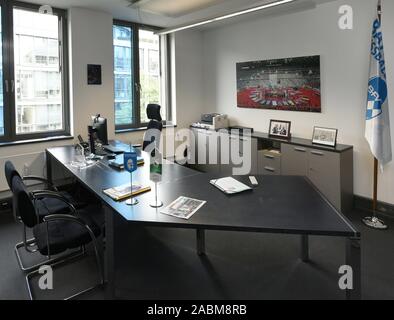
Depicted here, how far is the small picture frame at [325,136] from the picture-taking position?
4.18m

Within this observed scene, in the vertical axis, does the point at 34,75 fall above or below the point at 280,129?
above

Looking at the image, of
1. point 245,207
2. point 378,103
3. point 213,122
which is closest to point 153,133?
point 213,122

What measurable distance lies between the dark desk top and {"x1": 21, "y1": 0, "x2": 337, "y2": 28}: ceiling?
6.80 ft

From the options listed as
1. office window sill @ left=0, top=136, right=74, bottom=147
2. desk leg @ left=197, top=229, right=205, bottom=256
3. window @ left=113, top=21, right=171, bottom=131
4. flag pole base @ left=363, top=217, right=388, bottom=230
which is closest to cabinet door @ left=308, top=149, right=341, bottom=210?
flag pole base @ left=363, top=217, right=388, bottom=230

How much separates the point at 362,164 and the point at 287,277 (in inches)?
88.3

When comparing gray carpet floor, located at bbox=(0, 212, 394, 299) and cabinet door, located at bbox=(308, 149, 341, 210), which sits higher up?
cabinet door, located at bbox=(308, 149, 341, 210)

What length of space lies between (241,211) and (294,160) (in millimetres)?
2660

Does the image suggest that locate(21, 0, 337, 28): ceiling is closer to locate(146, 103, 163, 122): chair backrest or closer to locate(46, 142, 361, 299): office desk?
locate(146, 103, 163, 122): chair backrest

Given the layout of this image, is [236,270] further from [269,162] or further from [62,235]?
[269,162]

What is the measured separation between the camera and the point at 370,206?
4.08 m

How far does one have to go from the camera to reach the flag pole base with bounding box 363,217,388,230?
364cm

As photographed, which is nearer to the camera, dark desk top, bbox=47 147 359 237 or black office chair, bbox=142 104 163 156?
dark desk top, bbox=47 147 359 237

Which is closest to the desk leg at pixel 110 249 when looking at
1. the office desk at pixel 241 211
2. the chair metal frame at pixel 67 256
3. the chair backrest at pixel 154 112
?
the office desk at pixel 241 211

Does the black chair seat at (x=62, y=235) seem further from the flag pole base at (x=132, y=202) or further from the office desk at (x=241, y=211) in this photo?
the flag pole base at (x=132, y=202)
